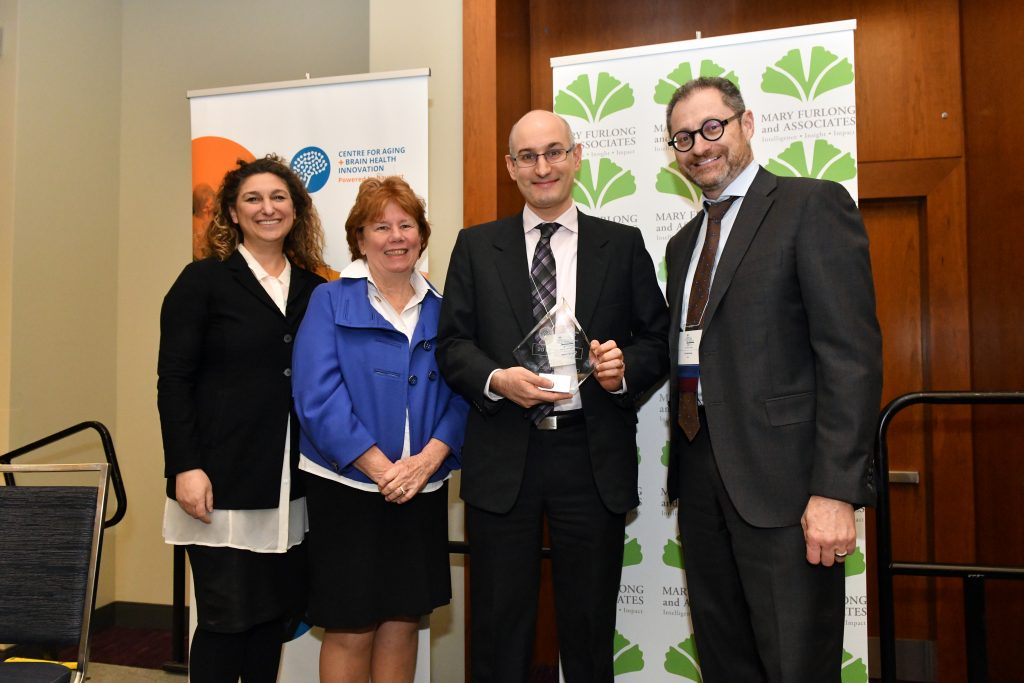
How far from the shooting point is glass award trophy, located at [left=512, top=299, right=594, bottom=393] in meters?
1.79

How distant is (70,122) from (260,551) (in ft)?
9.71

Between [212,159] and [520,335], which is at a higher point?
[212,159]

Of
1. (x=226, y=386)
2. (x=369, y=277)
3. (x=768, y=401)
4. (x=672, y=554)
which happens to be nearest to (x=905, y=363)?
(x=672, y=554)

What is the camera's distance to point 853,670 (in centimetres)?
236

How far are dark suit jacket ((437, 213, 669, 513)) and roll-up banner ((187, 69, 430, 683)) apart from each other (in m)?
0.80

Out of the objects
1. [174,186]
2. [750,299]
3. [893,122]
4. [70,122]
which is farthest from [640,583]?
[70,122]

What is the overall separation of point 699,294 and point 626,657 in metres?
1.50

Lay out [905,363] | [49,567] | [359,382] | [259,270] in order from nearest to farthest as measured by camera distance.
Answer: [49,567]
[359,382]
[259,270]
[905,363]

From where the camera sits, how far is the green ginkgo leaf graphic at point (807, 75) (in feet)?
7.83

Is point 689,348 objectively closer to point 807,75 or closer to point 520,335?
point 520,335

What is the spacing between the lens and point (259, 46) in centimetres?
380

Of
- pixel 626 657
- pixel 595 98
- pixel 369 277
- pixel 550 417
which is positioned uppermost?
pixel 595 98

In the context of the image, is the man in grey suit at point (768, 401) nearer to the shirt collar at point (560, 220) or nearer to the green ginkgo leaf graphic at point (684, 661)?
the shirt collar at point (560, 220)

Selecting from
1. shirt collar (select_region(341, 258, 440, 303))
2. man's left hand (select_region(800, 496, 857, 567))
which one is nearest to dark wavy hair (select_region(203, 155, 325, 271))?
shirt collar (select_region(341, 258, 440, 303))
